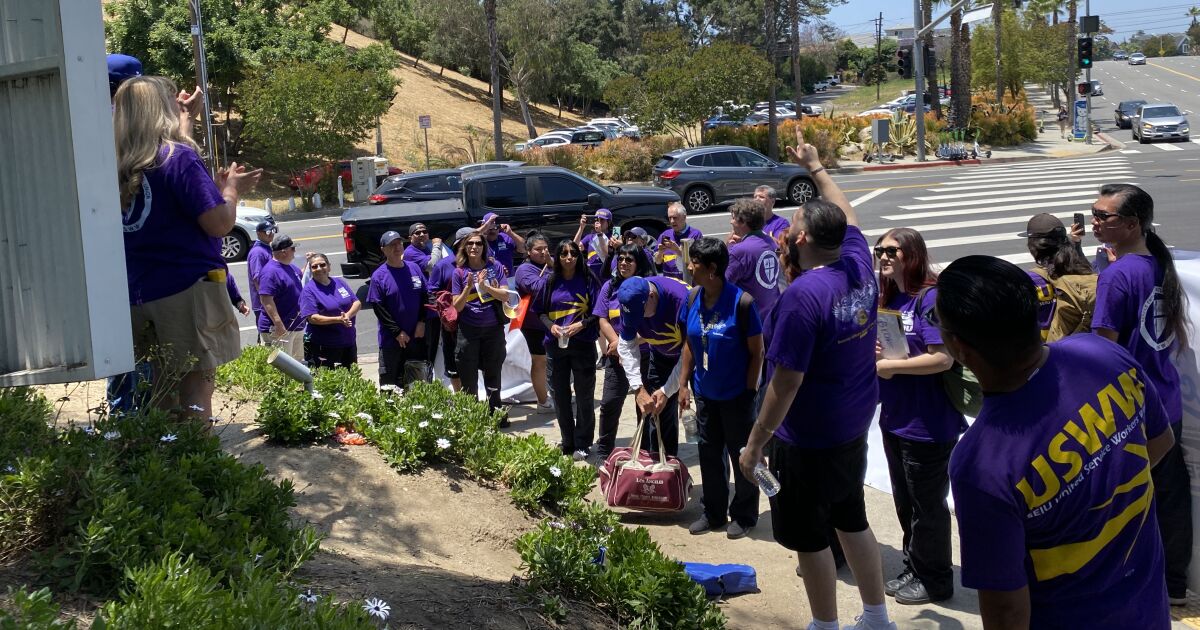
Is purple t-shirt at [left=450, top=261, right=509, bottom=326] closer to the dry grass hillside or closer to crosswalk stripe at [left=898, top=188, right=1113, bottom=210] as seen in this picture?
crosswalk stripe at [left=898, top=188, right=1113, bottom=210]

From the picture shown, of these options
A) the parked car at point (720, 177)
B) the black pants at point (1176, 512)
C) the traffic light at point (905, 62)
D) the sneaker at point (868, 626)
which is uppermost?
the traffic light at point (905, 62)

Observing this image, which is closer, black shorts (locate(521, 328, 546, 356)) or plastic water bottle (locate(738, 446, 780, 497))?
plastic water bottle (locate(738, 446, 780, 497))

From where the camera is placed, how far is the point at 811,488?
432 cm

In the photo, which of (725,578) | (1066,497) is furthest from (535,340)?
(1066,497)

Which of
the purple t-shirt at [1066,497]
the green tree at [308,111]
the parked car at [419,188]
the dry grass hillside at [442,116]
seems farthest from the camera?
the dry grass hillside at [442,116]

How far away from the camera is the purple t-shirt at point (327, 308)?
8.44 metres

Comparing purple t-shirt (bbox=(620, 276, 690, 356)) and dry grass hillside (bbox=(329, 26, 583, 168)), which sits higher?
dry grass hillside (bbox=(329, 26, 583, 168))

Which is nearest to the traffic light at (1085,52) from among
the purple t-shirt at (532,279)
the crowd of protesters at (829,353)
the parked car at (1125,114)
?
the parked car at (1125,114)

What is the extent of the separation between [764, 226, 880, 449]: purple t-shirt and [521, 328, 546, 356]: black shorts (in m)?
4.44

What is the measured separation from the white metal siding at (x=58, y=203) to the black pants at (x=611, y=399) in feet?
14.8

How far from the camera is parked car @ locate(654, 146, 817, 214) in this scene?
24.0m

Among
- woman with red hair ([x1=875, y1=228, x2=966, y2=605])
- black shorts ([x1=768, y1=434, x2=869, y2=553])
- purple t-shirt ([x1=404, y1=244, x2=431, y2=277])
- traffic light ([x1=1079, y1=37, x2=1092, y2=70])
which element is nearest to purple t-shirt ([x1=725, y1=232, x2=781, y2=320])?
woman with red hair ([x1=875, y1=228, x2=966, y2=605])

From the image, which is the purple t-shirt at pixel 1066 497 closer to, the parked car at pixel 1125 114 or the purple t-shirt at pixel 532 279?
the purple t-shirt at pixel 532 279

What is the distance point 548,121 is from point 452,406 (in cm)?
5525
